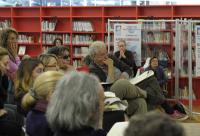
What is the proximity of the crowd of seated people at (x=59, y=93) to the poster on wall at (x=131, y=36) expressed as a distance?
2.56 meters

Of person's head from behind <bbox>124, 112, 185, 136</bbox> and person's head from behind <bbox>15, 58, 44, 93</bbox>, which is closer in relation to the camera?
person's head from behind <bbox>124, 112, 185, 136</bbox>

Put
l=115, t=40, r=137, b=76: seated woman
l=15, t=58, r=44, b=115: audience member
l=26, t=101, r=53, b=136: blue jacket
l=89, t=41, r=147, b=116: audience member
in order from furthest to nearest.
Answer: l=115, t=40, r=137, b=76: seated woman
l=89, t=41, r=147, b=116: audience member
l=15, t=58, r=44, b=115: audience member
l=26, t=101, r=53, b=136: blue jacket

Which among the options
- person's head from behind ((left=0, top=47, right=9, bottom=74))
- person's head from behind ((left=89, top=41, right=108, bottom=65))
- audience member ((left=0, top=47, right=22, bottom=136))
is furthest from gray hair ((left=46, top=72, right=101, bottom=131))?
person's head from behind ((left=89, top=41, right=108, bottom=65))

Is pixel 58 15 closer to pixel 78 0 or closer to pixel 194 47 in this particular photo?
pixel 78 0

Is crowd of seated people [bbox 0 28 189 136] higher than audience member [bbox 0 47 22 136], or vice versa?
crowd of seated people [bbox 0 28 189 136]

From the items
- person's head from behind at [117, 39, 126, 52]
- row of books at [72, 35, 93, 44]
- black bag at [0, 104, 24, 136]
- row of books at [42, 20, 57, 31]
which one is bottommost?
black bag at [0, 104, 24, 136]

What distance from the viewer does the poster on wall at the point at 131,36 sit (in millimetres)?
8227

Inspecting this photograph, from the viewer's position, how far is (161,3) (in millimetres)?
11078

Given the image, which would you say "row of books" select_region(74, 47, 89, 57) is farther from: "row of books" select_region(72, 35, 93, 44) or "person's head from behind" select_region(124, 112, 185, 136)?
"person's head from behind" select_region(124, 112, 185, 136)

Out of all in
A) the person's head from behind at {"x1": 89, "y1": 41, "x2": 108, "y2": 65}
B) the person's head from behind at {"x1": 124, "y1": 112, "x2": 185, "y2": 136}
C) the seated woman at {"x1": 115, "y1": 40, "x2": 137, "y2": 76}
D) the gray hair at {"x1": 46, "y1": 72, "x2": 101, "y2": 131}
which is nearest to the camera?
the person's head from behind at {"x1": 124, "y1": 112, "x2": 185, "y2": 136}

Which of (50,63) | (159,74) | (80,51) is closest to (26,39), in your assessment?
(80,51)

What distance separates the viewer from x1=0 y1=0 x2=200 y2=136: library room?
6.75 ft

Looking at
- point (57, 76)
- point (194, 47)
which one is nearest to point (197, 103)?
point (194, 47)

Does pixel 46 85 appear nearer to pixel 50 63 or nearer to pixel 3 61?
pixel 3 61
